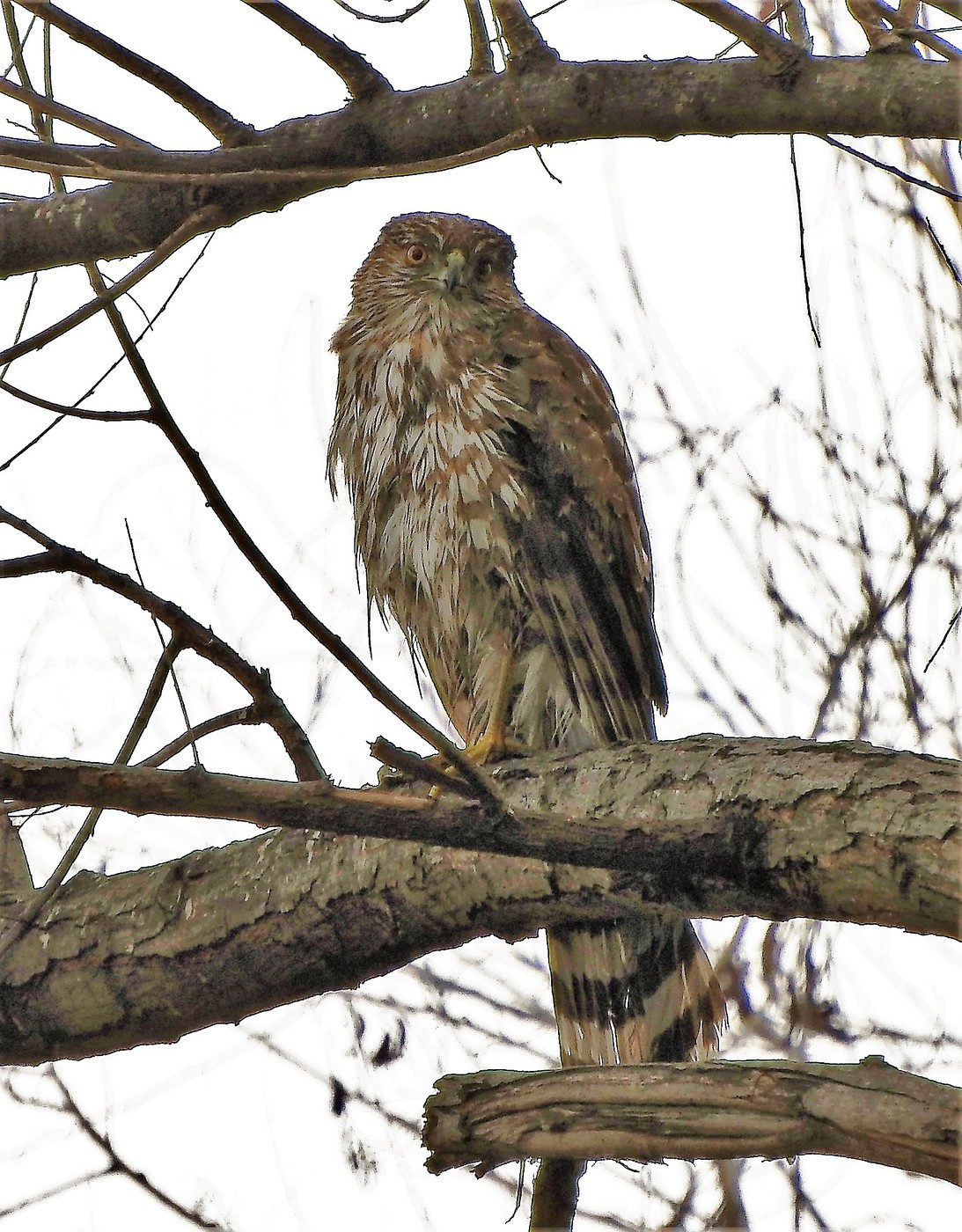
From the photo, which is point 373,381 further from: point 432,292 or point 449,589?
point 449,589

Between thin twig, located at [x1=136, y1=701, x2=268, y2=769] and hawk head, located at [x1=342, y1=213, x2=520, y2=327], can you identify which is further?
hawk head, located at [x1=342, y1=213, x2=520, y2=327]

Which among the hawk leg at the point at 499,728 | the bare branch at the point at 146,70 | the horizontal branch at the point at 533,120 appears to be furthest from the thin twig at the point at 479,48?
the hawk leg at the point at 499,728

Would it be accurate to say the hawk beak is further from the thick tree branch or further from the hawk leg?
the thick tree branch

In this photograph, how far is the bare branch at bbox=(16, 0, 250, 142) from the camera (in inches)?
82.3

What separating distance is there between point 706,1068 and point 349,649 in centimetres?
77

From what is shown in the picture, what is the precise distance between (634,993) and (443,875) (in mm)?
825

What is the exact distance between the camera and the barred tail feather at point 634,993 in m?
2.96

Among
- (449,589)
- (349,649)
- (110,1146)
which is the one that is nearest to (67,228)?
(449,589)

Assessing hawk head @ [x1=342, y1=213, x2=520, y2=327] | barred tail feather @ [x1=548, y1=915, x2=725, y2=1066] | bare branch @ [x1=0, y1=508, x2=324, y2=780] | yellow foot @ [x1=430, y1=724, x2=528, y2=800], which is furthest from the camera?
hawk head @ [x1=342, y1=213, x2=520, y2=327]

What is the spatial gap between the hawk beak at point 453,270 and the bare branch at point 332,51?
148cm

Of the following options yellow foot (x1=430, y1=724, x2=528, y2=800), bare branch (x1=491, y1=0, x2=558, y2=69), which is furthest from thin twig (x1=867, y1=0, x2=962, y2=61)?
yellow foot (x1=430, y1=724, x2=528, y2=800)

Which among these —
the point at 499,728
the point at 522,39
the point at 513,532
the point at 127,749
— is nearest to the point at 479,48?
the point at 522,39

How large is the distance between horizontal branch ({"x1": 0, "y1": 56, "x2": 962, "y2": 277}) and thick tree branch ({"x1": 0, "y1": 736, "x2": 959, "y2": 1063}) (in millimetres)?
891

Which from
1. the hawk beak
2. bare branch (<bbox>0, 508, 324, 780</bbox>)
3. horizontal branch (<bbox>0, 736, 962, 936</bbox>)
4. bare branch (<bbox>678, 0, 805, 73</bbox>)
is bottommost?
horizontal branch (<bbox>0, 736, 962, 936</bbox>)
